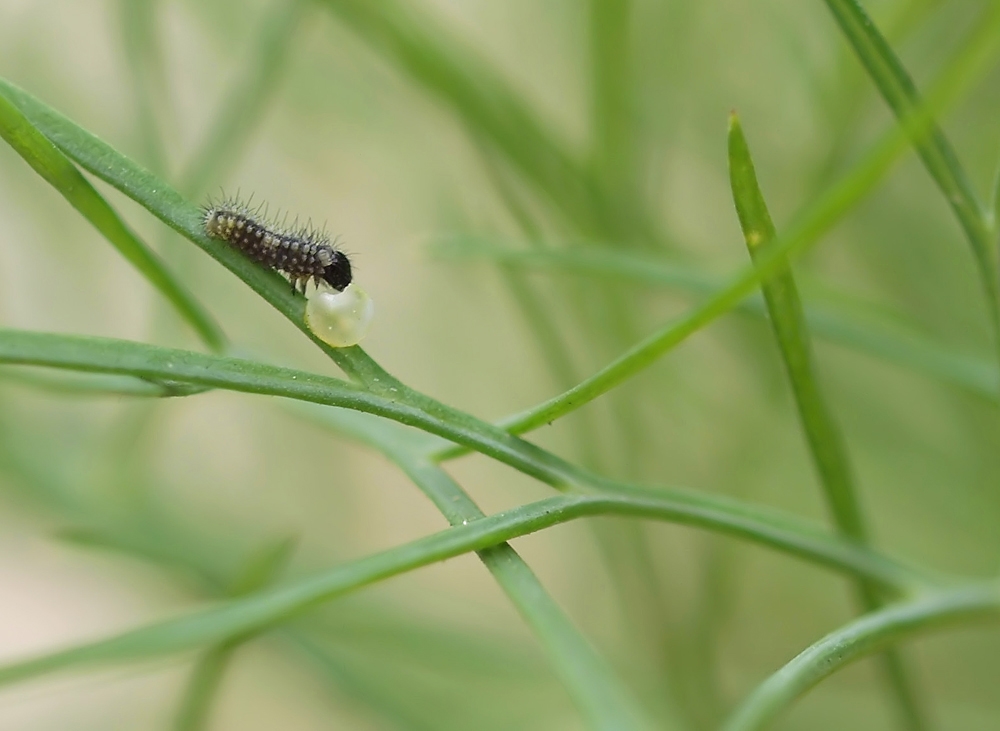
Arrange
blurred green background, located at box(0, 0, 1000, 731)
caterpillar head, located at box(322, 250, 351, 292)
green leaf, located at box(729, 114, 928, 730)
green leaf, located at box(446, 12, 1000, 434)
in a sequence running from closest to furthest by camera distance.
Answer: green leaf, located at box(446, 12, 1000, 434) < green leaf, located at box(729, 114, 928, 730) < caterpillar head, located at box(322, 250, 351, 292) < blurred green background, located at box(0, 0, 1000, 731)

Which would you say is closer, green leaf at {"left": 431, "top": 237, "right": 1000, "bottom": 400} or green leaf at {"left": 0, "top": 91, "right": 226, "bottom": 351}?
green leaf at {"left": 0, "top": 91, "right": 226, "bottom": 351}

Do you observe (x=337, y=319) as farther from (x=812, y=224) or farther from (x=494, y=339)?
(x=494, y=339)

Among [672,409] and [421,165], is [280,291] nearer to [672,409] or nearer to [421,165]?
[672,409]

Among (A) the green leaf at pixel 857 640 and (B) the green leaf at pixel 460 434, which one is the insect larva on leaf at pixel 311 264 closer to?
(B) the green leaf at pixel 460 434

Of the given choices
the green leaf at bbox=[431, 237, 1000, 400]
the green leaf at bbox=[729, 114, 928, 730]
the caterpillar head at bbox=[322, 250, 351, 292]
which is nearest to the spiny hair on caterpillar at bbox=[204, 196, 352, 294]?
the caterpillar head at bbox=[322, 250, 351, 292]

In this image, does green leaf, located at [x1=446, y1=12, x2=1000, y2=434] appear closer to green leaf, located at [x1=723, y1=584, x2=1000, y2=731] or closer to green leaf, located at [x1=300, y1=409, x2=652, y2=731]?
A: green leaf, located at [x1=300, y1=409, x2=652, y2=731]

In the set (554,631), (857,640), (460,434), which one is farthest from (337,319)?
(857,640)
